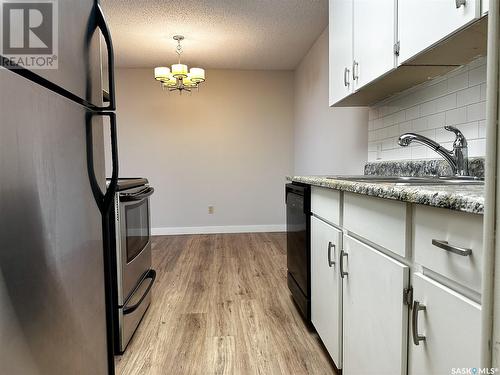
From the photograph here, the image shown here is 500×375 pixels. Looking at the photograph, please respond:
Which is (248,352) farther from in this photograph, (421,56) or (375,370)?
(421,56)

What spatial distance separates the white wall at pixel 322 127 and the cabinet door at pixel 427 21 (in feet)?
4.24

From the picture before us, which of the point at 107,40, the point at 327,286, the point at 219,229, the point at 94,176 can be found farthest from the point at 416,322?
the point at 219,229

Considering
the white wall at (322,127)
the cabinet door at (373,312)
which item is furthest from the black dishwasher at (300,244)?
the white wall at (322,127)

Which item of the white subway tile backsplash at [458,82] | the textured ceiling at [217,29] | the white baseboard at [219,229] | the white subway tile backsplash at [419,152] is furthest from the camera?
the white baseboard at [219,229]

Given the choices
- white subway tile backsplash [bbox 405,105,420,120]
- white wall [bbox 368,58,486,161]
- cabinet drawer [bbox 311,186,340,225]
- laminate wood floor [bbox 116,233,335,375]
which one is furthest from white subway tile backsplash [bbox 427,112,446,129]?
laminate wood floor [bbox 116,233,335,375]

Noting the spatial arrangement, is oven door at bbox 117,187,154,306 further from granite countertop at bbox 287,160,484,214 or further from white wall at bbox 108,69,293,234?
white wall at bbox 108,69,293,234

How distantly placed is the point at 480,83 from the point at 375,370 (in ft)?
4.19

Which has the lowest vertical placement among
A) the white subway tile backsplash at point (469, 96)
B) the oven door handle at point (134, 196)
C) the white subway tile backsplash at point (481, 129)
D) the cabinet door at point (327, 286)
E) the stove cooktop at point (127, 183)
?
the cabinet door at point (327, 286)

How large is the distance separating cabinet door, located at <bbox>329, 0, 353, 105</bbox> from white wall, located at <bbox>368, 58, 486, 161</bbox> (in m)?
0.38

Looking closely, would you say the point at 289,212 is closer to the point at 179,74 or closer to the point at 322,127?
the point at 322,127

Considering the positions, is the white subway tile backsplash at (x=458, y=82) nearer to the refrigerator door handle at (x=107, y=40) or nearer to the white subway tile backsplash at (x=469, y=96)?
the white subway tile backsplash at (x=469, y=96)

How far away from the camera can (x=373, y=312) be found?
1052 millimetres

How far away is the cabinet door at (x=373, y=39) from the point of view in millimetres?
1476

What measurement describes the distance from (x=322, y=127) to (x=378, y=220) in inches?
112
